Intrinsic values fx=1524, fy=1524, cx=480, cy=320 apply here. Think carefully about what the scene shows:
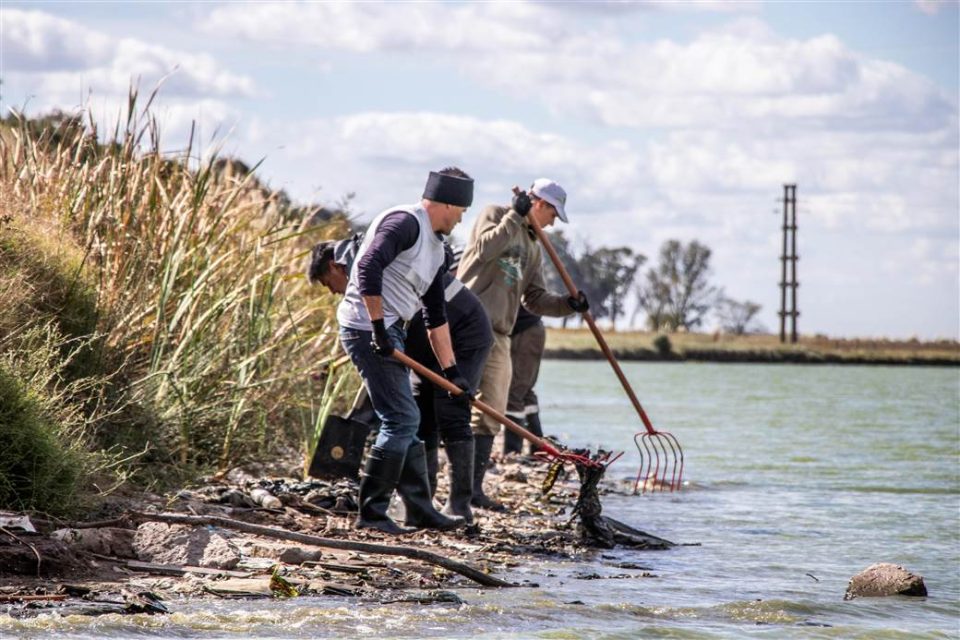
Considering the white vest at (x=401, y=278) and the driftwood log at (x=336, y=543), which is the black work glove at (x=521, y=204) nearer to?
the white vest at (x=401, y=278)

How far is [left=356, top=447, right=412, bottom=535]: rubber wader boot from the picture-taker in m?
8.25

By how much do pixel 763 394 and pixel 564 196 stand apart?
91.2 ft

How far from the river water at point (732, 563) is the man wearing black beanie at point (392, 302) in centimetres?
95

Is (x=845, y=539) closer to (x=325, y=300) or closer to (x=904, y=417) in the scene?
(x=325, y=300)

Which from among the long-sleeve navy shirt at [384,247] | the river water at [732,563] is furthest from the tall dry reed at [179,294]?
the river water at [732,563]

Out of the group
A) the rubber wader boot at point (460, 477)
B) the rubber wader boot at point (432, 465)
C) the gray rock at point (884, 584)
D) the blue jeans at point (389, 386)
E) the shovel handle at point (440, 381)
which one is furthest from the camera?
the rubber wader boot at point (432, 465)

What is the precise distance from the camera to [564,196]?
980cm

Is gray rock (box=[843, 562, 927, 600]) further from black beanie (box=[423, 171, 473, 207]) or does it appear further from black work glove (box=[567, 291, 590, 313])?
black beanie (box=[423, 171, 473, 207])

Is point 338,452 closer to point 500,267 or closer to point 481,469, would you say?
point 481,469

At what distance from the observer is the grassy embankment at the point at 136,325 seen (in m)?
8.16

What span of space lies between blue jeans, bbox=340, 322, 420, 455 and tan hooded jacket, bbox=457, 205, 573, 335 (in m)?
1.59

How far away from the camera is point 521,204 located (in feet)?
31.2

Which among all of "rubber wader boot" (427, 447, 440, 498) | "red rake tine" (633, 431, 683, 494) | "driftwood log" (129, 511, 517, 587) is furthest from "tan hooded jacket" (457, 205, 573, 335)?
"driftwood log" (129, 511, 517, 587)

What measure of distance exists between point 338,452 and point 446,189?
92.8 inches
